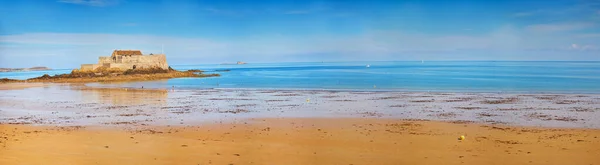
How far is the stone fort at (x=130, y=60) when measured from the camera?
247 feet

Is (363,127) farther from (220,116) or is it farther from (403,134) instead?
(220,116)

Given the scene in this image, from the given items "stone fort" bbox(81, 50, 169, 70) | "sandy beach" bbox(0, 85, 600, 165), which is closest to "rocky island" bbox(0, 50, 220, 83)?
"stone fort" bbox(81, 50, 169, 70)

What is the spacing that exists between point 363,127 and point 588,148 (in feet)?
21.1

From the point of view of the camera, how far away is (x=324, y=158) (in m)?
10.3

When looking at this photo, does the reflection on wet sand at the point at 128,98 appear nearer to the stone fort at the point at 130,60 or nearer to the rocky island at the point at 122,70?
the rocky island at the point at 122,70

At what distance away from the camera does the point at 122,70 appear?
73750 mm

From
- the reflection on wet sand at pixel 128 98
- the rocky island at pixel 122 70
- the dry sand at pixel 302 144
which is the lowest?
the dry sand at pixel 302 144

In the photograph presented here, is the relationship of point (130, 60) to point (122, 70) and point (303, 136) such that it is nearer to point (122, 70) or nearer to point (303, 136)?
point (122, 70)

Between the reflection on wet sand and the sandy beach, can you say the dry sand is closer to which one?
the sandy beach

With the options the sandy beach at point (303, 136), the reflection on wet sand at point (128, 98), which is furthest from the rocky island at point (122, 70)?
the sandy beach at point (303, 136)

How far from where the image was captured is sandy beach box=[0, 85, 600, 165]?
10.3 metres

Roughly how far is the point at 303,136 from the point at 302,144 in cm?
142

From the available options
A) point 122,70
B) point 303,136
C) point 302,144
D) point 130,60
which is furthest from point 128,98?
point 130,60

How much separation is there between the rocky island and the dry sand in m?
51.5
